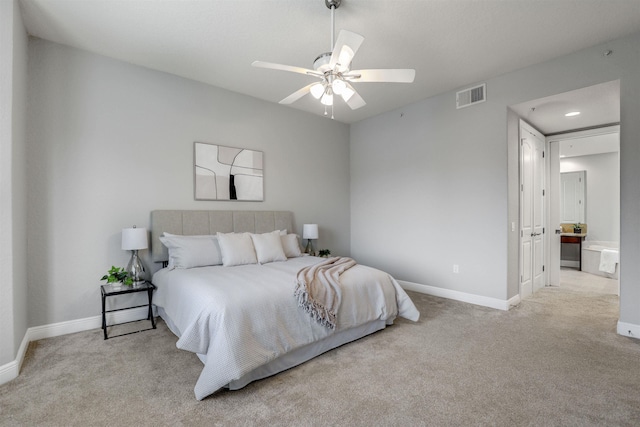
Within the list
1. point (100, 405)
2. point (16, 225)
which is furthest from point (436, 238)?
point (16, 225)

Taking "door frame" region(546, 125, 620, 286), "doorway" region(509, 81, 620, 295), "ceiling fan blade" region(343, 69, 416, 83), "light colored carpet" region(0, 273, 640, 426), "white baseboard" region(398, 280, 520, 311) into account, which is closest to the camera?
"light colored carpet" region(0, 273, 640, 426)

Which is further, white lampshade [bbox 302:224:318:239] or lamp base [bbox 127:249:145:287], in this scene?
white lampshade [bbox 302:224:318:239]

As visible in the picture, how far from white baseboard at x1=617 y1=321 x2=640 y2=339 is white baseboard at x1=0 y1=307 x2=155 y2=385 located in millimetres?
4897

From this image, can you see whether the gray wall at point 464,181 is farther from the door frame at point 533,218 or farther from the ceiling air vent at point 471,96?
the door frame at point 533,218

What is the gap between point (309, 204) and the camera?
16.6 feet

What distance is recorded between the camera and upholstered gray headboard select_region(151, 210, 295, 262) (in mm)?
3461

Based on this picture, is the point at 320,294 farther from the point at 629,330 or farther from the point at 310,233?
the point at 629,330

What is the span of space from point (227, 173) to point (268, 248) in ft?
4.02

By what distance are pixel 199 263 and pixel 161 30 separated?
2.27 m

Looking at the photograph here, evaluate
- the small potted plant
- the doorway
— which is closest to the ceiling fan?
the doorway

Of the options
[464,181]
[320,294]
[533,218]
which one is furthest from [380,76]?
[533,218]

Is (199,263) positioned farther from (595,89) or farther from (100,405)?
(595,89)

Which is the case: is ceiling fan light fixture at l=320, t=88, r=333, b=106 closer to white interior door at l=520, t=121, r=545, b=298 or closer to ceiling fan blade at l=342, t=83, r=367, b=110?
ceiling fan blade at l=342, t=83, r=367, b=110

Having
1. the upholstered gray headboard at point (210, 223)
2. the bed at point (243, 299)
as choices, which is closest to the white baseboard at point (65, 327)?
the bed at point (243, 299)
